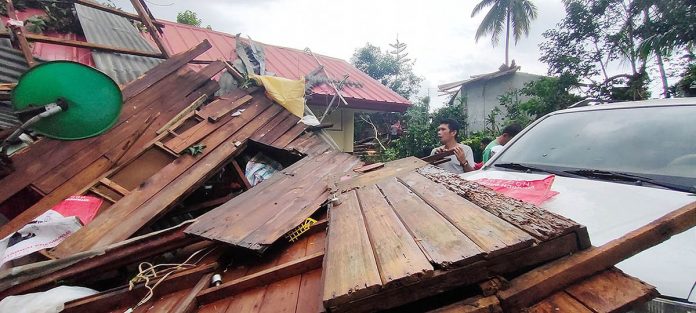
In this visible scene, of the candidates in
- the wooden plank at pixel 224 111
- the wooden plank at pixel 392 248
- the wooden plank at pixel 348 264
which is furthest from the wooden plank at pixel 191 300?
the wooden plank at pixel 224 111

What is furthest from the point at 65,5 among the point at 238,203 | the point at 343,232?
the point at 343,232

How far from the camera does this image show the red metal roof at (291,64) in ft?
23.3

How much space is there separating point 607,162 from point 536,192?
26.5 inches

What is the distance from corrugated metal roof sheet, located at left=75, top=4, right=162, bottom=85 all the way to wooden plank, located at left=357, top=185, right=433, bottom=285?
451 cm

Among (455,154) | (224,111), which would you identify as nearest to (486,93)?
(455,154)

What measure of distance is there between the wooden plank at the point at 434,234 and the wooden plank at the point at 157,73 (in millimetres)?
3916

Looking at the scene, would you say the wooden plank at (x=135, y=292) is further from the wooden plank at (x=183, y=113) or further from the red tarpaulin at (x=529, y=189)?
the wooden plank at (x=183, y=113)

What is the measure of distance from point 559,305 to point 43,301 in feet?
9.29

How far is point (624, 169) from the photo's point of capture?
215cm

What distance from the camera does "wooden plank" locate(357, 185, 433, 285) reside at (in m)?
1.03

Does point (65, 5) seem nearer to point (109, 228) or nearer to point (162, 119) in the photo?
point (162, 119)

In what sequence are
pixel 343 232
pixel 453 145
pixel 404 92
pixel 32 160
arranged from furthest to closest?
pixel 404 92, pixel 453 145, pixel 32 160, pixel 343 232

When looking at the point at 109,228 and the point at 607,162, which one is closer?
the point at 607,162

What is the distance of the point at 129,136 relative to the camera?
3762 mm
